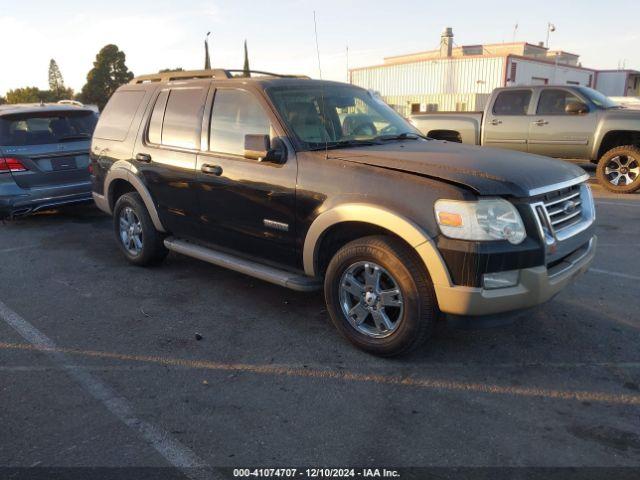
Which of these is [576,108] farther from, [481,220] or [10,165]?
[10,165]

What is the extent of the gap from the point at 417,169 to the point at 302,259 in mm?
1132

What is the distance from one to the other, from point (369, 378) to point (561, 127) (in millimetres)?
8225

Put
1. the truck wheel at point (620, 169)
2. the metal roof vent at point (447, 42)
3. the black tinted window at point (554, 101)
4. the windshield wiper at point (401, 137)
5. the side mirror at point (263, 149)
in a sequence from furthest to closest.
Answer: the metal roof vent at point (447, 42), the black tinted window at point (554, 101), the truck wheel at point (620, 169), the windshield wiper at point (401, 137), the side mirror at point (263, 149)

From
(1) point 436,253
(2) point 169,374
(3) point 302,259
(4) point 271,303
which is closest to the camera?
(1) point 436,253

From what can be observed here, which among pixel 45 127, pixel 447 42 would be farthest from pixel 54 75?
pixel 45 127

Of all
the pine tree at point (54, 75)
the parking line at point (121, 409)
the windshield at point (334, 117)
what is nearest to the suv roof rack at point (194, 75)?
the windshield at point (334, 117)

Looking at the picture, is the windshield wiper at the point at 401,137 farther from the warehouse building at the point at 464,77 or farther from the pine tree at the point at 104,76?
the pine tree at the point at 104,76

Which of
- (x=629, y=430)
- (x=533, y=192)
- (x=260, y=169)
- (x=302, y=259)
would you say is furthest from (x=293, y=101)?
(x=629, y=430)

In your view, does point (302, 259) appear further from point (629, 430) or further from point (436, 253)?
point (629, 430)

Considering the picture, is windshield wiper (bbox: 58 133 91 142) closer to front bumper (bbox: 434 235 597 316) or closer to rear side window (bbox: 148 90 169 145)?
rear side window (bbox: 148 90 169 145)

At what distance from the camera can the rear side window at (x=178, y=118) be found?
4.75m

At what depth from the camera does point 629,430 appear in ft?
9.21

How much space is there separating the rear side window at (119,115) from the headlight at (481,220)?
3.73 meters

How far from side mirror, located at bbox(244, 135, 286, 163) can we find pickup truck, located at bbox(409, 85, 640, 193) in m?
7.45
